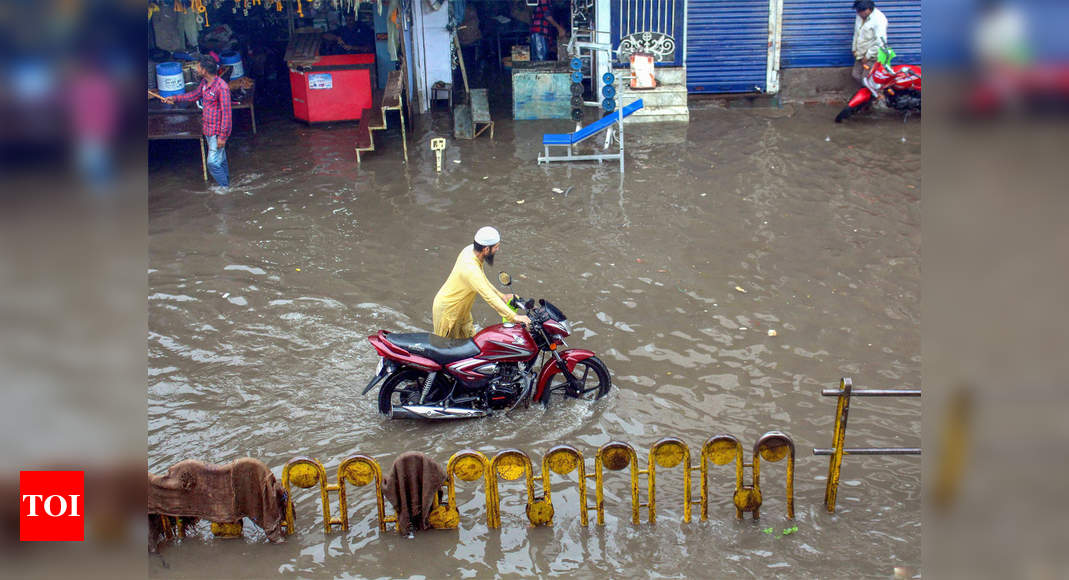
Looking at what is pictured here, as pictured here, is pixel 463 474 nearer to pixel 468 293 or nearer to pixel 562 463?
pixel 562 463

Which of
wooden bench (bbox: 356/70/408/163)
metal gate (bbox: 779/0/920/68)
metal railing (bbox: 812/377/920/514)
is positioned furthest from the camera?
metal gate (bbox: 779/0/920/68)

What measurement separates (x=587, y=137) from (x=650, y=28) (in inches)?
128

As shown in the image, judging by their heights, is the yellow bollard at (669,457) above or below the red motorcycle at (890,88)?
below

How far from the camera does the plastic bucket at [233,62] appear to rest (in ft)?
43.9

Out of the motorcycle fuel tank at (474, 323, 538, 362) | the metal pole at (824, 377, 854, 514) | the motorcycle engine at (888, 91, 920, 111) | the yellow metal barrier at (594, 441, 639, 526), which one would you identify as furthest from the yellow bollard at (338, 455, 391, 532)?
the motorcycle engine at (888, 91, 920, 111)

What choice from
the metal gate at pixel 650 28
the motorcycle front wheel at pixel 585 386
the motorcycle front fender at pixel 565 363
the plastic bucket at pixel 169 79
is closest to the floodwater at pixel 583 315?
the motorcycle front wheel at pixel 585 386

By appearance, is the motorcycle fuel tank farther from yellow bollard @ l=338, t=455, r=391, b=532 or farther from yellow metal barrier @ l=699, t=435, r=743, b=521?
yellow metal barrier @ l=699, t=435, r=743, b=521

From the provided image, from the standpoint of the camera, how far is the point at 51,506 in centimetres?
134

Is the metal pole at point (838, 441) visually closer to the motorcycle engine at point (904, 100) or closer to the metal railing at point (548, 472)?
the metal railing at point (548, 472)

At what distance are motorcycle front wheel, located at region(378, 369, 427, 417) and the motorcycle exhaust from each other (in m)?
0.07

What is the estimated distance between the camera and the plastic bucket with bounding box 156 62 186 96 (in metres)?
11.8

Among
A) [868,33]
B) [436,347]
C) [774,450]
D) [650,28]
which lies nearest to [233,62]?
[650,28]

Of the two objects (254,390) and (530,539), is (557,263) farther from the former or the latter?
(530,539)

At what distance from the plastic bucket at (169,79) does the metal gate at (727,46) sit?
7582mm
